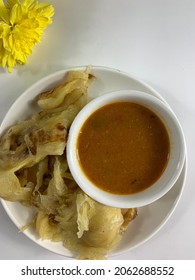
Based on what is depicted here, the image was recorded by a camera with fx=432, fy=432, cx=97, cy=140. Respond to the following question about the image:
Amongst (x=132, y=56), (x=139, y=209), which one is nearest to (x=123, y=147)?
(x=139, y=209)

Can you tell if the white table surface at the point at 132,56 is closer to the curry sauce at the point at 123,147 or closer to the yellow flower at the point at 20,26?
the yellow flower at the point at 20,26

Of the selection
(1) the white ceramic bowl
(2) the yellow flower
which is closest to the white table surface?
(2) the yellow flower

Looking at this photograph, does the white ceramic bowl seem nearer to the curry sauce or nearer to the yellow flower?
the curry sauce

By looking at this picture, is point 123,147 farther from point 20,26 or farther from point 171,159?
point 20,26

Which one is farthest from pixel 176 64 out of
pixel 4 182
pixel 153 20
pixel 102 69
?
pixel 4 182

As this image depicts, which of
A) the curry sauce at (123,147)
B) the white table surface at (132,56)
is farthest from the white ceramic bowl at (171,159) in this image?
the white table surface at (132,56)

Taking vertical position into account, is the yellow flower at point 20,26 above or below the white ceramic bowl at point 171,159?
above

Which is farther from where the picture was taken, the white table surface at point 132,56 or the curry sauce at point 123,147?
the white table surface at point 132,56
